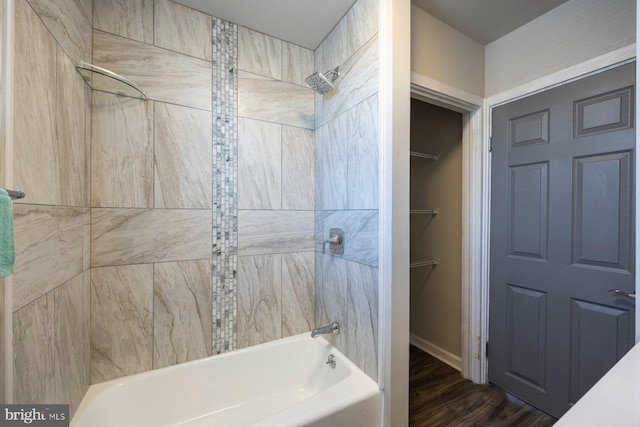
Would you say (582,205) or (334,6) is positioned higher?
(334,6)

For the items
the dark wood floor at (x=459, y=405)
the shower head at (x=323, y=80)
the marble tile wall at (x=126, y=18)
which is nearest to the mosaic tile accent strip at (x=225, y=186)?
the marble tile wall at (x=126, y=18)

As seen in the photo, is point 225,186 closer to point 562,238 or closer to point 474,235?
point 474,235

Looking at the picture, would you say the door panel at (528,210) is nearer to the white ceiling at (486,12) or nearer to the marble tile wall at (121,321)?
the white ceiling at (486,12)

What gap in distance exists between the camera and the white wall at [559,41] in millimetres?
1301

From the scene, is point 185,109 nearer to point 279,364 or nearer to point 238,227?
point 238,227

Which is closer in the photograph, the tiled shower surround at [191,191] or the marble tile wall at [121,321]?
the tiled shower surround at [191,191]

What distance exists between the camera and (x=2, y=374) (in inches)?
25.6

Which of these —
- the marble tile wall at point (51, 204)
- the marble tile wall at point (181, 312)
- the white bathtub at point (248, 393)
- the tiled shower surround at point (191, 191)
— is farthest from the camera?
the marble tile wall at point (181, 312)

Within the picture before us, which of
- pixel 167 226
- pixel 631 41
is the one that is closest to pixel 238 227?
pixel 167 226

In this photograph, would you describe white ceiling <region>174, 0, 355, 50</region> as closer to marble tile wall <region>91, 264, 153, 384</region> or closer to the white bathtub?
marble tile wall <region>91, 264, 153, 384</region>

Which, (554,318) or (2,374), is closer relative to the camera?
(2,374)

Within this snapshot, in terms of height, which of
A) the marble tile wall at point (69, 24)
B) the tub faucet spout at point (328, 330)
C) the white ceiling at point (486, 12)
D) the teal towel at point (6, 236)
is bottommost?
the tub faucet spout at point (328, 330)

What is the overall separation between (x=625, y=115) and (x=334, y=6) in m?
1.63

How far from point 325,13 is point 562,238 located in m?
1.94
